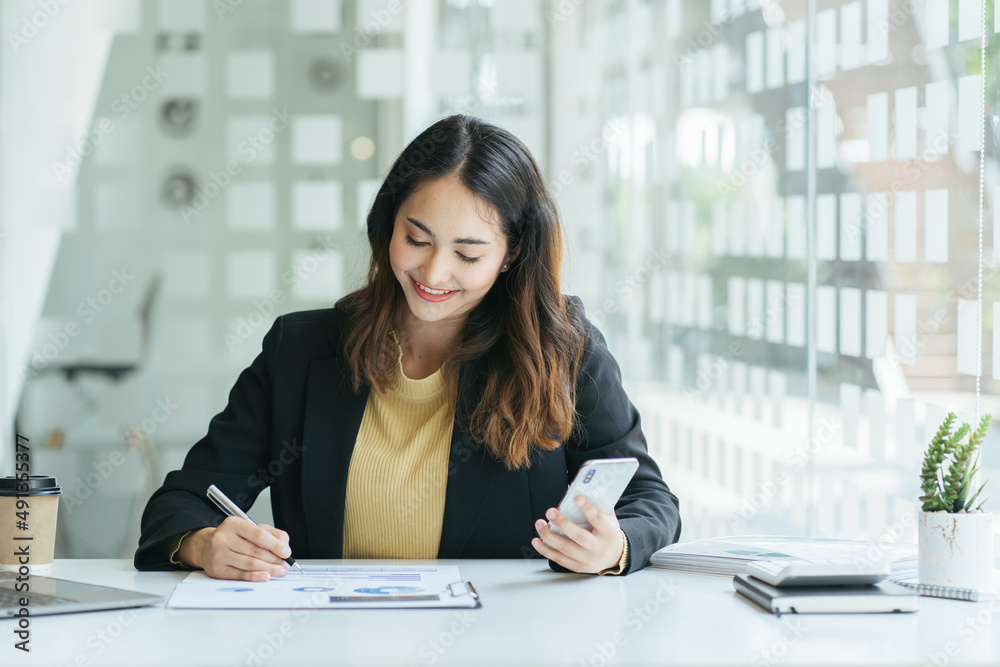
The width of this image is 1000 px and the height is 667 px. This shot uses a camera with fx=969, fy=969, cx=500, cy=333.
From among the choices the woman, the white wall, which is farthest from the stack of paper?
the white wall

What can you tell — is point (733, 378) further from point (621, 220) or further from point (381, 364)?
point (381, 364)

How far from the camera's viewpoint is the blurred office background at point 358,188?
2.94 meters

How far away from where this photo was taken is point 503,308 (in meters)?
1.80

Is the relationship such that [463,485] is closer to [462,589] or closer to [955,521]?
[462,589]

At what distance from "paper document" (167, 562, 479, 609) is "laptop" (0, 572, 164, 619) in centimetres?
5

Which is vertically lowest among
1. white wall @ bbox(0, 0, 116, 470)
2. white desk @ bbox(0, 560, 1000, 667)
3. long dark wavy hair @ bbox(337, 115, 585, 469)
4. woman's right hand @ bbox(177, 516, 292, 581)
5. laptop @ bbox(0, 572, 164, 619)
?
white desk @ bbox(0, 560, 1000, 667)

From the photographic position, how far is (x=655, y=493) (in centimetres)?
163

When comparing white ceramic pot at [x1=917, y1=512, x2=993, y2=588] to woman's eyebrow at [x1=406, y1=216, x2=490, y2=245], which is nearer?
white ceramic pot at [x1=917, y1=512, x2=993, y2=588]

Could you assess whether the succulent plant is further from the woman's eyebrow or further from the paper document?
the woman's eyebrow

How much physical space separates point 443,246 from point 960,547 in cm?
88

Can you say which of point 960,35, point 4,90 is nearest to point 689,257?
point 960,35

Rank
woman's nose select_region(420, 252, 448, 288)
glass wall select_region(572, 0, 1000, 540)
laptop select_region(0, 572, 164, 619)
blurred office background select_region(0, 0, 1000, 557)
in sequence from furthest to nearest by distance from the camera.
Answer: blurred office background select_region(0, 0, 1000, 557) < glass wall select_region(572, 0, 1000, 540) < woman's nose select_region(420, 252, 448, 288) < laptop select_region(0, 572, 164, 619)

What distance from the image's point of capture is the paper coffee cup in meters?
1.39

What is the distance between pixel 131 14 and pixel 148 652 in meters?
2.46
